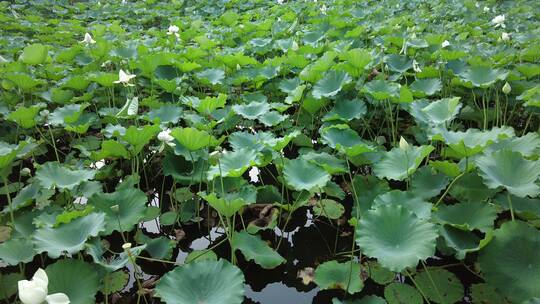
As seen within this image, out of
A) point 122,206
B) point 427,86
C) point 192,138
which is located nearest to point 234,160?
point 192,138

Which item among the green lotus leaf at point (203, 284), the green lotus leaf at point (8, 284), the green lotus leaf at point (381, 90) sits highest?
the green lotus leaf at point (381, 90)

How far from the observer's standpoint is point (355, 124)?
2203mm

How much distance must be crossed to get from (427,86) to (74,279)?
1.79 metres

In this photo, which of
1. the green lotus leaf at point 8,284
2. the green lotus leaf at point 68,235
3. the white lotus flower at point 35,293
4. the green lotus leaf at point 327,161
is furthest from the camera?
the green lotus leaf at point 327,161

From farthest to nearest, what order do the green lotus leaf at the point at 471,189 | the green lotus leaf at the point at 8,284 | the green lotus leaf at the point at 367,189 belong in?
the green lotus leaf at the point at 367,189
the green lotus leaf at the point at 471,189
the green lotus leaf at the point at 8,284

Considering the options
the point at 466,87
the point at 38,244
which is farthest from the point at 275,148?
the point at 466,87

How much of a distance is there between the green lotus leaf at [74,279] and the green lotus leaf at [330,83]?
51.3 inches

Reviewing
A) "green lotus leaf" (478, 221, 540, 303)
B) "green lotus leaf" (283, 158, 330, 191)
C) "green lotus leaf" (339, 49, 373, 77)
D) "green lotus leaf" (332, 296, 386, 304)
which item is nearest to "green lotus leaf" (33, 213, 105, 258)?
"green lotus leaf" (283, 158, 330, 191)

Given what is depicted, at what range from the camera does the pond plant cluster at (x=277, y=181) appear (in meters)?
1.18

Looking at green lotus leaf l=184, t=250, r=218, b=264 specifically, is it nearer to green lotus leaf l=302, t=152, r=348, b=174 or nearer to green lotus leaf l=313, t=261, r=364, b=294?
green lotus leaf l=313, t=261, r=364, b=294

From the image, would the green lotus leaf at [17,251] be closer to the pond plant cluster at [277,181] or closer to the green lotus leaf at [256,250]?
the pond plant cluster at [277,181]

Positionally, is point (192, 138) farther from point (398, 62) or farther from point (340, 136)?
point (398, 62)

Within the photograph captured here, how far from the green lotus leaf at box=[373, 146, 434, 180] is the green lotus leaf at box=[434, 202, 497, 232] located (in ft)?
0.59

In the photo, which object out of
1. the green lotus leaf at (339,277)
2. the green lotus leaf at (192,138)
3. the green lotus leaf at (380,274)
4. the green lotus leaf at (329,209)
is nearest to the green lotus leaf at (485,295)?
the green lotus leaf at (380,274)
